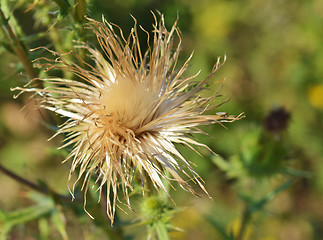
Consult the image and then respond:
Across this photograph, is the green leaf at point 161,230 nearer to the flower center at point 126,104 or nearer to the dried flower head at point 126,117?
the dried flower head at point 126,117

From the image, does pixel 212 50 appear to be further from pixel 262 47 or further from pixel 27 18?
pixel 27 18

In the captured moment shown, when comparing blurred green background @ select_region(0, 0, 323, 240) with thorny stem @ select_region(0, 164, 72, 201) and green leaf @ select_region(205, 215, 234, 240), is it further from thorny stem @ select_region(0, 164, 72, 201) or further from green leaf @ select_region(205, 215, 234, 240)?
thorny stem @ select_region(0, 164, 72, 201)

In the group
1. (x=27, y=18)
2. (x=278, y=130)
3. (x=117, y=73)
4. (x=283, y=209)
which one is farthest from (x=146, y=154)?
(x=283, y=209)

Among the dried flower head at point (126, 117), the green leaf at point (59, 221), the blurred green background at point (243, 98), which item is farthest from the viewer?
the blurred green background at point (243, 98)

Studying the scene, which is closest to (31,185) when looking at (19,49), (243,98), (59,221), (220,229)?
(59,221)

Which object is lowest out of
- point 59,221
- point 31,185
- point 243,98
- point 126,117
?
point 243,98

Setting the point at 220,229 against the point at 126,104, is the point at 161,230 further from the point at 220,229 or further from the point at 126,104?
the point at 220,229

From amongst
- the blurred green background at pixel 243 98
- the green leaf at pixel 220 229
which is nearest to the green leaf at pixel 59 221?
the green leaf at pixel 220 229

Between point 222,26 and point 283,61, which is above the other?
point 222,26

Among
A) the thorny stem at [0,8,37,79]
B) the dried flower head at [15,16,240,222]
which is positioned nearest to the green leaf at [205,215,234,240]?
the dried flower head at [15,16,240,222]
